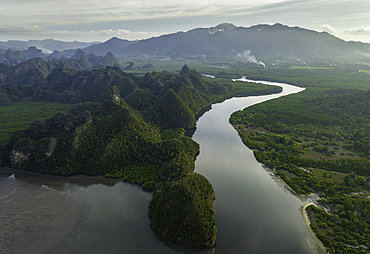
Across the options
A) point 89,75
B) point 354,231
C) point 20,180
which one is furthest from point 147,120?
point 89,75

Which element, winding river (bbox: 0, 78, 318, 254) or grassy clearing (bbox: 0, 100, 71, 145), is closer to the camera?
winding river (bbox: 0, 78, 318, 254)

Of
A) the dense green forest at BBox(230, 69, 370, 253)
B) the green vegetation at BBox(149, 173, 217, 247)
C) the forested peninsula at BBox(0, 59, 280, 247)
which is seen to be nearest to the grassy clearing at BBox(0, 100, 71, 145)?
the forested peninsula at BBox(0, 59, 280, 247)

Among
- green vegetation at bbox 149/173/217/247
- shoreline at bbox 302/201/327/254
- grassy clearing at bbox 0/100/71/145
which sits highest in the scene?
grassy clearing at bbox 0/100/71/145

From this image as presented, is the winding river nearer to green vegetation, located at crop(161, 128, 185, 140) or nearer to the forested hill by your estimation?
the forested hill

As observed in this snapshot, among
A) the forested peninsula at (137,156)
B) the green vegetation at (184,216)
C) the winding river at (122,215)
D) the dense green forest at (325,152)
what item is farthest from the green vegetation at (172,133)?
the green vegetation at (184,216)

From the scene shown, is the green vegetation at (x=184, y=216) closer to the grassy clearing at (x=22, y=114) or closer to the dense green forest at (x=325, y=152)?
the dense green forest at (x=325, y=152)

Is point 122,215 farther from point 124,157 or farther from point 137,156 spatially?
point 137,156
